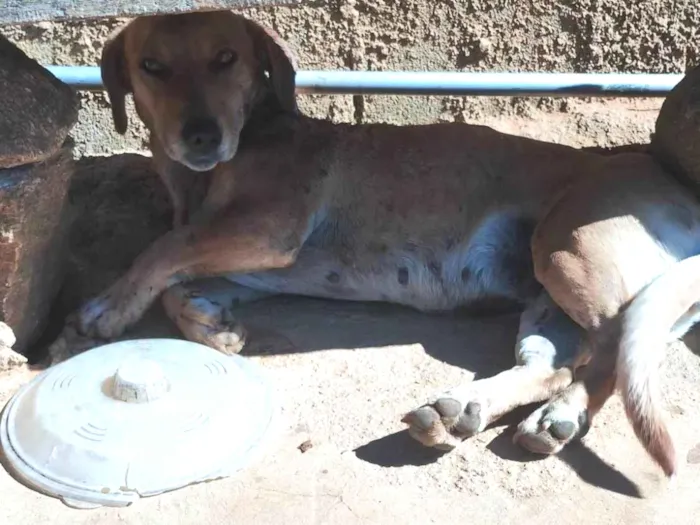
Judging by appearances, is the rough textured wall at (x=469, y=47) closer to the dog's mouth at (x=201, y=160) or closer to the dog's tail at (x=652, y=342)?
the dog's mouth at (x=201, y=160)

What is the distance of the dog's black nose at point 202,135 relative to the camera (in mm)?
3199

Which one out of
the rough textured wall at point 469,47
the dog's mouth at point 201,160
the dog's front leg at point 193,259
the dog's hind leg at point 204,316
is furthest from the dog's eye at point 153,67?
the rough textured wall at point 469,47

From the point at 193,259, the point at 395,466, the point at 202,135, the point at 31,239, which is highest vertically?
the point at 202,135

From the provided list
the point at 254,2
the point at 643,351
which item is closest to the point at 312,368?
the point at 643,351

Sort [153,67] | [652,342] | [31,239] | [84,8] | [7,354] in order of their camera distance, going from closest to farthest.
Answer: [84,8] → [652,342] → [7,354] → [31,239] → [153,67]

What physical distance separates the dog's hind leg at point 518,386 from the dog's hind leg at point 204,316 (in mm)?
836

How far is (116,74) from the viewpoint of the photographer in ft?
11.8

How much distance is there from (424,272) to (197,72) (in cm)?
115

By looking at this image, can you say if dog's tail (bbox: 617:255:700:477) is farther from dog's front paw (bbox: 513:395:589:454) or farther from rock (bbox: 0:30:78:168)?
rock (bbox: 0:30:78:168)

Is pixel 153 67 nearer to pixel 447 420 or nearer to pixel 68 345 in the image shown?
pixel 68 345

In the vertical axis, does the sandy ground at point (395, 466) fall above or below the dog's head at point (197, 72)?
below

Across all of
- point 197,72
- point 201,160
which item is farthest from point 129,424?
point 197,72

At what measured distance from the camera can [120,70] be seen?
3607mm

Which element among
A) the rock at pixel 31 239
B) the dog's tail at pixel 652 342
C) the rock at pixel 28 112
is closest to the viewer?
the dog's tail at pixel 652 342
